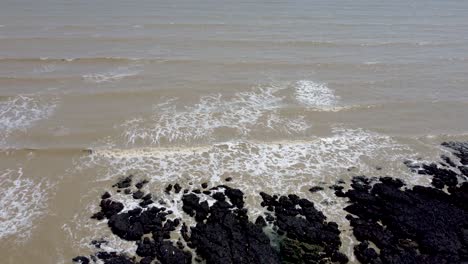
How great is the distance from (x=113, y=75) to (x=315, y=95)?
1363cm

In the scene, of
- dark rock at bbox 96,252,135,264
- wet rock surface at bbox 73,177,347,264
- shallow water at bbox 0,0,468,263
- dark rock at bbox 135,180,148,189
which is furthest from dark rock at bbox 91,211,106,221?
dark rock at bbox 135,180,148,189

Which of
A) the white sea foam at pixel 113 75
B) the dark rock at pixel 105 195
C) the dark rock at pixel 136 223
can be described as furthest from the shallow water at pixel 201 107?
the dark rock at pixel 136 223

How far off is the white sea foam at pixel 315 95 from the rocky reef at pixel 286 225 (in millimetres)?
7300

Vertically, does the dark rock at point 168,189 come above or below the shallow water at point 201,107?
below

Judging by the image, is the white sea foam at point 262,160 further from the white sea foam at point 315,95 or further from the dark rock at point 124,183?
the white sea foam at point 315,95

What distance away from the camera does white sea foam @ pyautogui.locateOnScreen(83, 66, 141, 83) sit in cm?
2416

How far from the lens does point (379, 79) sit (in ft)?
83.6

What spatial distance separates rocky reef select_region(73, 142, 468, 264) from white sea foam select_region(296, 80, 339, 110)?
730cm

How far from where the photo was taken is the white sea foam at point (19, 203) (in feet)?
43.7

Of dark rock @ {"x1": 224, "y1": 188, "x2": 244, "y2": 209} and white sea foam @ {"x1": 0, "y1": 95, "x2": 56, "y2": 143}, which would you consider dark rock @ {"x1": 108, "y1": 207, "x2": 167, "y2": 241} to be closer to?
dark rock @ {"x1": 224, "y1": 188, "x2": 244, "y2": 209}

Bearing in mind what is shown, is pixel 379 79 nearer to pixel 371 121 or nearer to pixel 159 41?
pixel 371 121

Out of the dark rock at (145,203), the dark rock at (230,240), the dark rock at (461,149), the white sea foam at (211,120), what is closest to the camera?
the dark rock at (230,240)

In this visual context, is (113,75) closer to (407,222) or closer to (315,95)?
(315,95)

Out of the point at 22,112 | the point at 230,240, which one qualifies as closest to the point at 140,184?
the point at 230,240
